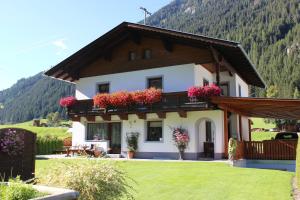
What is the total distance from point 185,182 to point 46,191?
6.98 meters

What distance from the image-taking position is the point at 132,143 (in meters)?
23.1

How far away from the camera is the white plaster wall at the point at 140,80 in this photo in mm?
22250

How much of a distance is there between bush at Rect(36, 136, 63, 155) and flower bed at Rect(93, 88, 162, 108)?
8553mm

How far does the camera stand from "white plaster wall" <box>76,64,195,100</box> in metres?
22.2

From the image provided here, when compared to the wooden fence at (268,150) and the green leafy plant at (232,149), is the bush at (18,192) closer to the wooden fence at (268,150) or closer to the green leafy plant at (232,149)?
the green leafy plant at (232,149)

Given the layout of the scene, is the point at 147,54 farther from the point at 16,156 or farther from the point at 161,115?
the point at 16,156

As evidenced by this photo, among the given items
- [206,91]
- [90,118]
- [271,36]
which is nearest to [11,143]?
[206,91]

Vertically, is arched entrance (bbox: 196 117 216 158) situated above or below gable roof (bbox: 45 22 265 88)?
below

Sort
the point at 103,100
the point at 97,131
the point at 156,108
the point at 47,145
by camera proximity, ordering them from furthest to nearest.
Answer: the point at 47,145 < the point at 97,131 < the point at 103,100 < the point at 156,108

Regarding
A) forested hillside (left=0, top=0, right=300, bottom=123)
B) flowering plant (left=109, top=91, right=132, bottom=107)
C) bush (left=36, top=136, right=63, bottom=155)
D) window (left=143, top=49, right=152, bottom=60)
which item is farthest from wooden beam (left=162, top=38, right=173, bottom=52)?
forested hillside (left=0, top=0, right=300, bottom=123)

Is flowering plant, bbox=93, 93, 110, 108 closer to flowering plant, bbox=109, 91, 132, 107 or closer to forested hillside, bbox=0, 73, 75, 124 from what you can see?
flowering plant, bbox=109, 91, 132, 107

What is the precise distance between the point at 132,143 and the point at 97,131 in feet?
12.4

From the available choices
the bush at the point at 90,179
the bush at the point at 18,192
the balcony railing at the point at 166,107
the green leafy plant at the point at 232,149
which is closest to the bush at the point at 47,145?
the balcony railing at the point at 166,107

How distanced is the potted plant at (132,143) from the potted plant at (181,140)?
9.57ft
